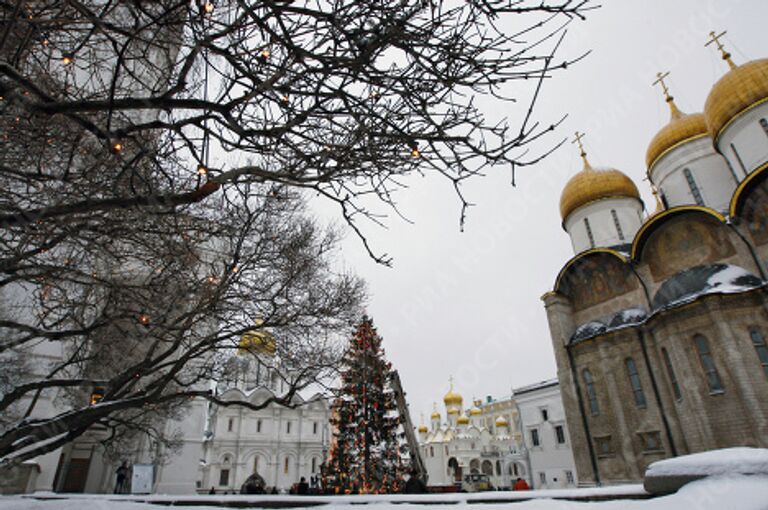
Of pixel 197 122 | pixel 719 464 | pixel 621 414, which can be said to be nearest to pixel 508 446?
pixel 621 414

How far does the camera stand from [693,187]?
23.0m

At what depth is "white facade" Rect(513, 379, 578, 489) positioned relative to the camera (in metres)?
27.3

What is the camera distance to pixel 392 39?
9.50ft

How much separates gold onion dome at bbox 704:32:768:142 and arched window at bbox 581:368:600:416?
13.1 metres

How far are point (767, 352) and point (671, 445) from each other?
16.7 feet

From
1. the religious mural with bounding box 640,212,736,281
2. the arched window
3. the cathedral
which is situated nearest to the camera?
the cathedral

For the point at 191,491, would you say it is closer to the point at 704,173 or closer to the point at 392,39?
the point at 392,39

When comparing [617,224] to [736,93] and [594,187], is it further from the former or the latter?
[736,93]

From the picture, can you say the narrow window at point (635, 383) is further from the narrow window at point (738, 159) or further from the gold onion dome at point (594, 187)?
the gold onion dome at point (594, 187)

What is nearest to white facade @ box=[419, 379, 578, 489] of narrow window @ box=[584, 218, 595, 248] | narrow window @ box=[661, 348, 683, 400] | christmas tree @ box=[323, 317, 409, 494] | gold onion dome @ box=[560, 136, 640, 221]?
narrow window @ box=[661, 348, 683, 400]

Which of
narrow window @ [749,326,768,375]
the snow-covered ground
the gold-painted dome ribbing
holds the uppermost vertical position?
the gold-painted dome ribbing

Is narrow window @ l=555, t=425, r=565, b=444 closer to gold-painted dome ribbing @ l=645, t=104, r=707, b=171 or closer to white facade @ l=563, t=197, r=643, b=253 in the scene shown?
white facade @ l=563, t=197, r=643, b=253

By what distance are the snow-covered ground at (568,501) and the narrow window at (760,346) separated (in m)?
15.1

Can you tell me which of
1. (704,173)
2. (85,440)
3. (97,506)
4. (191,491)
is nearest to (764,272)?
(704,173)
